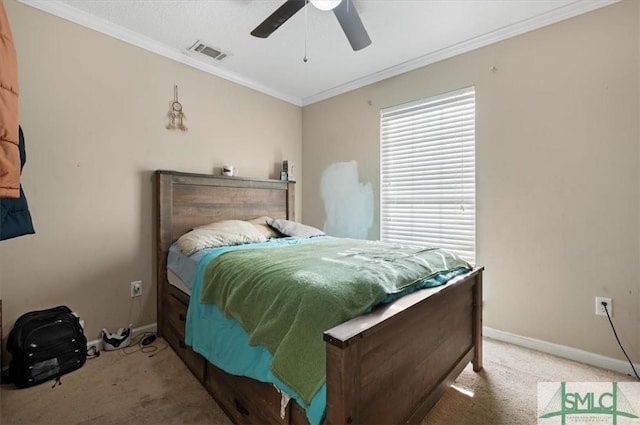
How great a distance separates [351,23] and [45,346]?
2788 millimetres

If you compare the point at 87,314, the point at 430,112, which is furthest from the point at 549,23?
the point at 87,314

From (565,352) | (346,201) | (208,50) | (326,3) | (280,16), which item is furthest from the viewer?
(346,201)

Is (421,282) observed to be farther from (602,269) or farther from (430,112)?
(430,112)

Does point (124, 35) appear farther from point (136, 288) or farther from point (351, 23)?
point (136, 288)

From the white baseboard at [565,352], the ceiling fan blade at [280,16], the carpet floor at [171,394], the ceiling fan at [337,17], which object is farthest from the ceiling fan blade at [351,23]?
the white baseboard at [565,352]

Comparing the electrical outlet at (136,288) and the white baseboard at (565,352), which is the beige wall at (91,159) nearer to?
the electrical outlet at (136,288)

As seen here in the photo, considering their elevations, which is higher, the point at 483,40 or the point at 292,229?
the point at 483,40

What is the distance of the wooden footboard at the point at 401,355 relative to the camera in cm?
91

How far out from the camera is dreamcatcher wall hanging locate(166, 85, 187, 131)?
2.62 m

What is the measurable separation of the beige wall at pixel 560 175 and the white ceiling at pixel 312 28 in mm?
160

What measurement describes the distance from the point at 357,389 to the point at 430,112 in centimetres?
260

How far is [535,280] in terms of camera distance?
2.24 meters

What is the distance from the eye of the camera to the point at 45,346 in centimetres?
178

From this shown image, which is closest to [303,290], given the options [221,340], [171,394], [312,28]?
[221,340]
